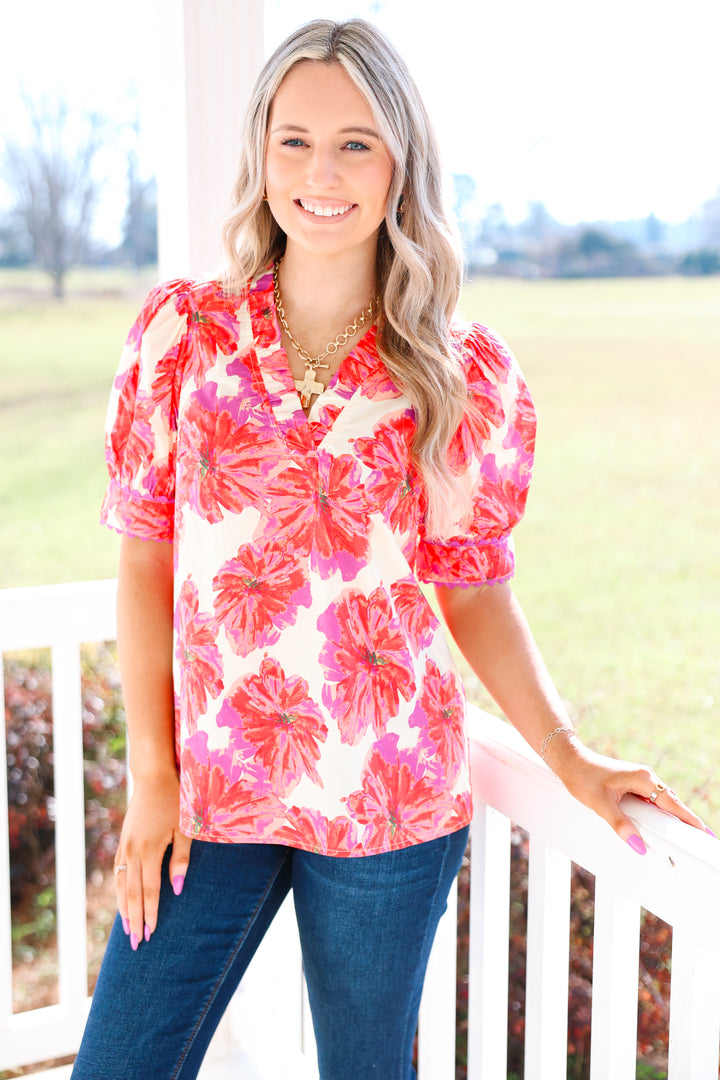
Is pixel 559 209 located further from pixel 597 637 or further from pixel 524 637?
pixel 524 637

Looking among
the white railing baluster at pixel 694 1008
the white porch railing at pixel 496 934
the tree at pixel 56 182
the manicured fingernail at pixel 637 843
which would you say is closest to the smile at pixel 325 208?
the white porch railing at pixel 496 934

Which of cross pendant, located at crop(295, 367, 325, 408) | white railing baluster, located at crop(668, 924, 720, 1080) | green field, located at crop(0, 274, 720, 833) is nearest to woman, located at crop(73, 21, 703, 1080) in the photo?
cross pendant, located at crop(295, 367, 325, 408)

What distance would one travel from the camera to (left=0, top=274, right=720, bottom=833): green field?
26.1ft

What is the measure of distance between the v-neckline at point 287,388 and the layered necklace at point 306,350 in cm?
2

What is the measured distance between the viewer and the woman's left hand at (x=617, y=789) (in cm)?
134

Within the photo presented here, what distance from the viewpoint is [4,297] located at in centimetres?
895

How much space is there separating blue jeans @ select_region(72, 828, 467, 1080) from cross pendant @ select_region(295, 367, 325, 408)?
608mm

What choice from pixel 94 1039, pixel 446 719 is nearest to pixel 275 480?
pixel 446 719

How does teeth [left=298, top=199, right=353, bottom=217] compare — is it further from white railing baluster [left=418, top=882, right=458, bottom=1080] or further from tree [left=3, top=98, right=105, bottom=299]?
tree [left=3, top=98, right=105, bottom=299]

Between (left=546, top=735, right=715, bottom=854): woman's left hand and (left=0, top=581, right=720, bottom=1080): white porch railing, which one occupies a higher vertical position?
(left=546, top=735, right=715, bottom=854): woman's left hand

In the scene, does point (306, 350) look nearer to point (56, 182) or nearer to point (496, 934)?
point (496, 934)

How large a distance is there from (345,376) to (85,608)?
0.97 meters

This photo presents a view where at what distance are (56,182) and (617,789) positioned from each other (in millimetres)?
8332

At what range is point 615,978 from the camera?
140 cm
